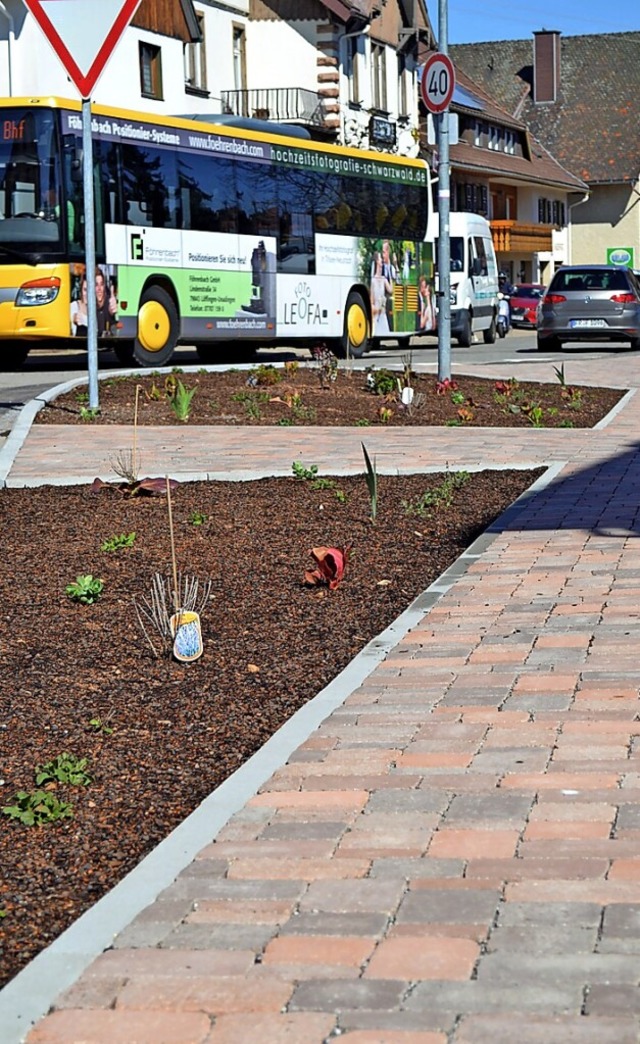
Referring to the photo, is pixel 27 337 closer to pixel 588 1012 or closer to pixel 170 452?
pixel 170 452

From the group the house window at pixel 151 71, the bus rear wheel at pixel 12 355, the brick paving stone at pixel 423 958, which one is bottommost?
the brick paving stone at pixel 423 958

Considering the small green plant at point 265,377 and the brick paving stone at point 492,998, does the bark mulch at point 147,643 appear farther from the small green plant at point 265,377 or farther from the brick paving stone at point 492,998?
the small green plant at point 265,377

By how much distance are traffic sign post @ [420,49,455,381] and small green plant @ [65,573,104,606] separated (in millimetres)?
11188

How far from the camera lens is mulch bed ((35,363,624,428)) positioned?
46.6 ft

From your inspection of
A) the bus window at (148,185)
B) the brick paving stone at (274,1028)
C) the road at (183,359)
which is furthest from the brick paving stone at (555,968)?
the bus window at (148,185)

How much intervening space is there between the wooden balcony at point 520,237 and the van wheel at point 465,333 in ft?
108

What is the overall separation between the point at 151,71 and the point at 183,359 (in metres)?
15.5

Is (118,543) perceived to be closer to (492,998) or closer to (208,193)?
(492,998)

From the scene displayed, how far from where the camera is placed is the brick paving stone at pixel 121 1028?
116 inches

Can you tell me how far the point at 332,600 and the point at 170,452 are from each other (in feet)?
16.6

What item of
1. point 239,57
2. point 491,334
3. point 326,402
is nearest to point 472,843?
point 326,402

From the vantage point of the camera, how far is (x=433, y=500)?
9.34 metres

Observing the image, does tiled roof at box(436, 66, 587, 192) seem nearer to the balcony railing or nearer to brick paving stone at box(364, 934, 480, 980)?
the balcony railing

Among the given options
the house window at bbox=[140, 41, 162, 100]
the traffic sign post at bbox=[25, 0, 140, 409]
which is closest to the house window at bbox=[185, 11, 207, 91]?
the house window at bbox=[140, 41, 162, 100]
